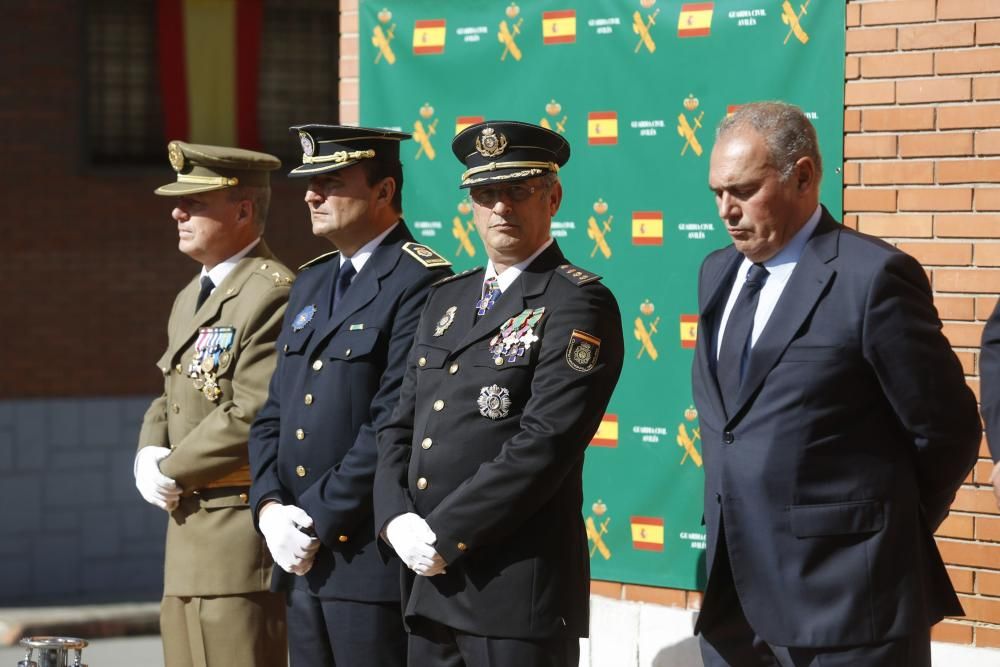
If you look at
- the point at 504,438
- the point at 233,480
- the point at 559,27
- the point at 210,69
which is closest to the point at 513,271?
the point at 504,438

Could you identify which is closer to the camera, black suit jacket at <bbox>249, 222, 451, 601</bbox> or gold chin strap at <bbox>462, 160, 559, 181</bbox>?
gold chin strap at <bbox>462, 160, 559, 181</bbox>

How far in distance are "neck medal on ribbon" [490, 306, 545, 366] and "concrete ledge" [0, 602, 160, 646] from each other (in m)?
5.61

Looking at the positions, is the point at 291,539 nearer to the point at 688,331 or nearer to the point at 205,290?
the point at 205,290

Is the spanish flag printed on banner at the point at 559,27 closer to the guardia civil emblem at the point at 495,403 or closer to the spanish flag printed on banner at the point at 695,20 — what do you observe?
the spanish flag printed on banner at the point at 695,20

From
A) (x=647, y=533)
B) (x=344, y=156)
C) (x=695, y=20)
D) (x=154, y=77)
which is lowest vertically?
(x=647, y=533)

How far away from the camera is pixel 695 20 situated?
489 cm

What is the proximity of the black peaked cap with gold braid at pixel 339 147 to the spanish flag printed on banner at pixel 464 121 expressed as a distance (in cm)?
120

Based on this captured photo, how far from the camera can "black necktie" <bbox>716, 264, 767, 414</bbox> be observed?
3.30 meters

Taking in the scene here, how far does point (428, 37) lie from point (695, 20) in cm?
111

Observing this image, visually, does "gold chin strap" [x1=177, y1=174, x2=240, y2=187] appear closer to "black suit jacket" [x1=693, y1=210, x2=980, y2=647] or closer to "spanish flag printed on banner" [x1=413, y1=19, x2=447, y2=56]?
"spanish flag printed on banner" [x1=413, y1=19, x2=447, y2=56]

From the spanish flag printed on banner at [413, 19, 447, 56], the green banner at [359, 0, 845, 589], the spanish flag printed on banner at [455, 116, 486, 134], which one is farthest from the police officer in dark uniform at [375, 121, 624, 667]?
the spanish flag printed on banner at [413, 19, 447, 56]

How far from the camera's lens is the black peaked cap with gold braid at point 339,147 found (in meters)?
4.09

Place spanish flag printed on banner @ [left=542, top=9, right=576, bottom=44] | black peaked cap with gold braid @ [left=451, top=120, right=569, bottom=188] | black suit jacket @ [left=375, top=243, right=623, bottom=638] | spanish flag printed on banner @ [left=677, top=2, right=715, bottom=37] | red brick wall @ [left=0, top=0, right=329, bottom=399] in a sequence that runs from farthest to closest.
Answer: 1. red brick wall @ [left=0, top=0, right=329, bottom=399]
2. spanish flag printed on banner @ [left=542, top=9, right=576, bottom=44]
3. spanish flag printed on banner @ [left=677, top=2, right=715, bottom=37]
4. black peaked cap with gold braid @ [left=451, top=120, right=569, bottom=188]
5. black suit jacket @ [left=375, top=243, right=623, bottom=638]

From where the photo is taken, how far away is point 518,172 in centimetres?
362
